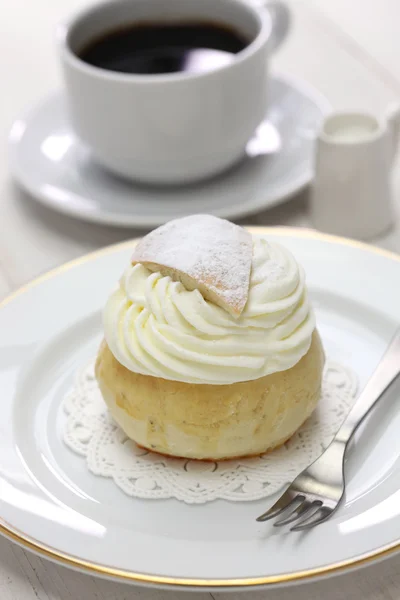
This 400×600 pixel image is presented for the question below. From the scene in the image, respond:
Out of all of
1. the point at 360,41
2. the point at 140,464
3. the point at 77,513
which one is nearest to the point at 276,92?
the point at 360,41

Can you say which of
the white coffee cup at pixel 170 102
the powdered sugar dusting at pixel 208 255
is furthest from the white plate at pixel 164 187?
the powdered sugar dusting at pixel 208 255

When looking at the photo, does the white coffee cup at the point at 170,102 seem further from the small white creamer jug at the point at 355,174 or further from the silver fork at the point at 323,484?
Answer: the silver fork at the point at 323,484

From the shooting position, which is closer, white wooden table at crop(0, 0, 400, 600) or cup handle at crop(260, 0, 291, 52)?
white wooden table at crop(0, 0, 400, 600)

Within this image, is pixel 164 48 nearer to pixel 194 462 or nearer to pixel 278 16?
pixel 278 16

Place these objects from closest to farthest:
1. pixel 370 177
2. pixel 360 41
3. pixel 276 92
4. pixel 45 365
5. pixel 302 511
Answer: pixel 302 511 < pixel 45 365 < pixel 370 177 < pixel 276 92 < pixel 360 41

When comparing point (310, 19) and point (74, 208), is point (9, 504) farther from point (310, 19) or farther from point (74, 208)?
point (310, 19)

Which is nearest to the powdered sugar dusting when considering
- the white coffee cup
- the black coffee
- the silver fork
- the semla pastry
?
the semla pastry

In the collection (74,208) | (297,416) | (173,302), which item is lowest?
(74,208)

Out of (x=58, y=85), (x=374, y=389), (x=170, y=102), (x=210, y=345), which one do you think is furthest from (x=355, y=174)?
(x=58, y=85)

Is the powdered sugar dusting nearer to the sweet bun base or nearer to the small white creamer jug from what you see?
the sweet bun base
